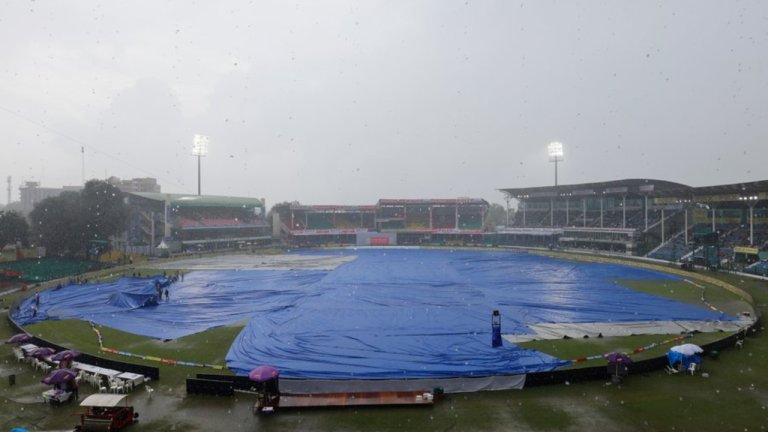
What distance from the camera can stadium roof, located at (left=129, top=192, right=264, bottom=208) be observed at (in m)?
78.5

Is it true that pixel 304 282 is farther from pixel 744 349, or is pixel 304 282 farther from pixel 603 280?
pixel 744 349

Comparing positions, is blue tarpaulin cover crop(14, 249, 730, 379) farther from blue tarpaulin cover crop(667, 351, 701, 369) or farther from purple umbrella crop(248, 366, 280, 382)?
blue tarpaulin cover crop(667, 351, 701, 369)

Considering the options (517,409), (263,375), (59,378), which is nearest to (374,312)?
(263,375)

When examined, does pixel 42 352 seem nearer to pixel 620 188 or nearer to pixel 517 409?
pixel 517 409

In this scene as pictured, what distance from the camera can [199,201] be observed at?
84.3m

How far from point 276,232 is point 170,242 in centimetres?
3180

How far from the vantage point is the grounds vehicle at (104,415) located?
1334cm

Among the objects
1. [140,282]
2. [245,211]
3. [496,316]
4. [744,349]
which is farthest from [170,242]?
[744,349]

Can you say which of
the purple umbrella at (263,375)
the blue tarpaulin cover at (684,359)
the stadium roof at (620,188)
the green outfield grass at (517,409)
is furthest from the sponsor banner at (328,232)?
the purple umbrella at (263,375)

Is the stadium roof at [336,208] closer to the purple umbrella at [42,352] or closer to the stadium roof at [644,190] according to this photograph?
the stadium roof at [644,190]

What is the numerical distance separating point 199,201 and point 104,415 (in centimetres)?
7595

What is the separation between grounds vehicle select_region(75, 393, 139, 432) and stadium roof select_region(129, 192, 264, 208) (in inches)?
2733

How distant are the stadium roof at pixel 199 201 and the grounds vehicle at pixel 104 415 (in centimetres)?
6941

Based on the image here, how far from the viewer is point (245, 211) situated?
9681cm
